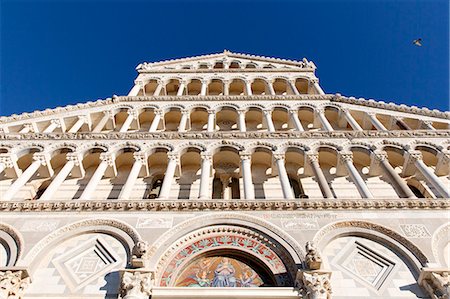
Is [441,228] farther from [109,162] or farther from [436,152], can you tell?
[109,162]

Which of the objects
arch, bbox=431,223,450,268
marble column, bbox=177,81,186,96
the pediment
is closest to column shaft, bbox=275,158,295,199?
arch, bbox=431,223,450,268

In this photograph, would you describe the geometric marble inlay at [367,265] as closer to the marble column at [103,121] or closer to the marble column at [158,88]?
the marble column at [103,121]

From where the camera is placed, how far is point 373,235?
9602 mm

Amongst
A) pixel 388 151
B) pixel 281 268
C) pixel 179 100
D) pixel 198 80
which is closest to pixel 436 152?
pixel 388 151

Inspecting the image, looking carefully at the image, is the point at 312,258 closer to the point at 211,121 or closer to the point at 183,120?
the point at 211,121

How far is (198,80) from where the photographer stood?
20703 mm

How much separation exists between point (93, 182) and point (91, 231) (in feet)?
6.85

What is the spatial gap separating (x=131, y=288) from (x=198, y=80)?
14.2 m

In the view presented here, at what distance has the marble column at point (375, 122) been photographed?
48.0 feet

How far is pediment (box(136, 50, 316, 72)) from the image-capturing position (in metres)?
21.9

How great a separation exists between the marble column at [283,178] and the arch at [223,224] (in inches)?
55.8

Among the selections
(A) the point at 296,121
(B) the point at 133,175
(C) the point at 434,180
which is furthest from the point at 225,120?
(C) the point at 434,180

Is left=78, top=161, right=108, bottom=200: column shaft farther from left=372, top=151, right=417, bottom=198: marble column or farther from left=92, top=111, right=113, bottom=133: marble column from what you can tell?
left=372, top=151, right=417, bottom=198: marble column

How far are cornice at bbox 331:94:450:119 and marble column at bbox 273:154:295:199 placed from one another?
5.61 metres
